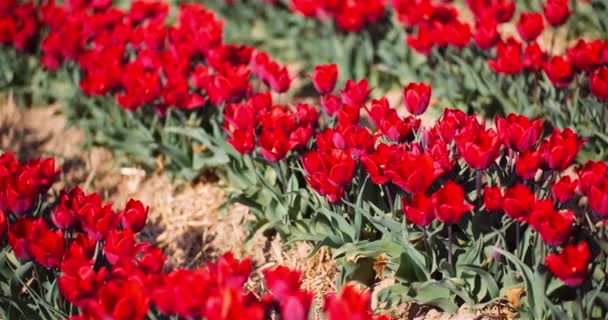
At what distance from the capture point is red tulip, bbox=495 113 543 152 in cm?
255

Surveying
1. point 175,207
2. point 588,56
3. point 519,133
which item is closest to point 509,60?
point 588,56

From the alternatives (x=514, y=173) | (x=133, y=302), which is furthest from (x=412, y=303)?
(x=133, y=302)

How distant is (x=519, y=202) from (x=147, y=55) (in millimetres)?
2370

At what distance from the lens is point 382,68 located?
4660 millimetres

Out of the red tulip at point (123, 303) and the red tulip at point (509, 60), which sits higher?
the red tulip at point (509, 60)

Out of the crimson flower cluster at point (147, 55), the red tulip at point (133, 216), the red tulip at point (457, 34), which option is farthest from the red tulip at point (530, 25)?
the red tulip at point (133, 216)

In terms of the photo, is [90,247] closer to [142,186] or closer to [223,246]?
[223,246]

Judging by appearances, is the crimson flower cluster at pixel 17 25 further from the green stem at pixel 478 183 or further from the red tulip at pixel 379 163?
the green stem at pixel 478 183

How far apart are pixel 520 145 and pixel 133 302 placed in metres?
1.41

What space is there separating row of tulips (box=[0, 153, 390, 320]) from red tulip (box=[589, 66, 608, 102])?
1.48 metres

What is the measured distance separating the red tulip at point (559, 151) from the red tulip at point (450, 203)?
37 centimetres

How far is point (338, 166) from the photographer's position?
8.39 feet

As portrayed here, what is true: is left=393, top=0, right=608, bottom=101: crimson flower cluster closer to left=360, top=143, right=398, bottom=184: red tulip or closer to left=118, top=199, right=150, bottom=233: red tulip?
left=360, top=143, right=398, bottom=184: red tulip

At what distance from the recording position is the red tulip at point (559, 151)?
2488 mm
